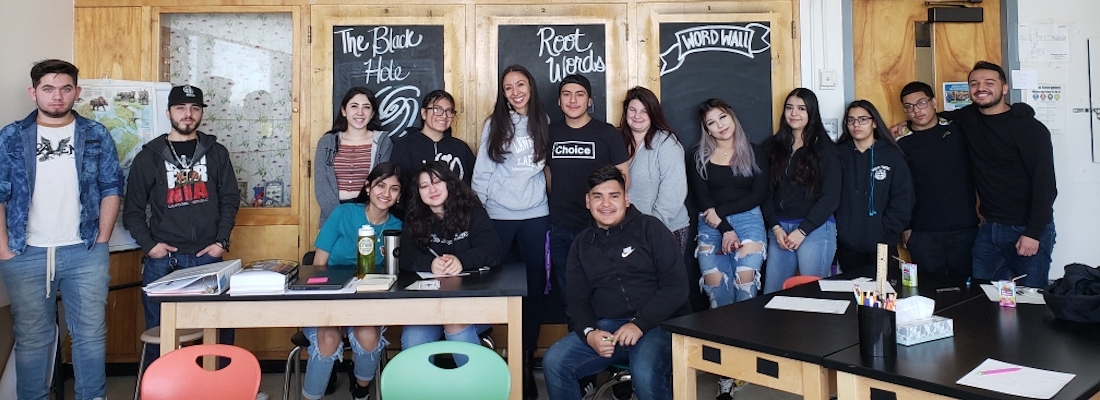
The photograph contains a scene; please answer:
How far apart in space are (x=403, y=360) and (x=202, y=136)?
226cm

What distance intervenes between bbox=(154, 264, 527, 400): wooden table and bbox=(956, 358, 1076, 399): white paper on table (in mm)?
1377

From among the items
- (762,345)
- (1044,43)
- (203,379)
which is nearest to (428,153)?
(203,379)

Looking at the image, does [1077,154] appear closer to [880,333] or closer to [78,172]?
[880,333]

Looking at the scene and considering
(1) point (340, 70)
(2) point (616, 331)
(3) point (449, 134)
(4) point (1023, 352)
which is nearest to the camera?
(4) point (1023, 352)

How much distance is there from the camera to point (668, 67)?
159 inches

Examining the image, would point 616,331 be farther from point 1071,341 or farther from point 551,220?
point 1071,341

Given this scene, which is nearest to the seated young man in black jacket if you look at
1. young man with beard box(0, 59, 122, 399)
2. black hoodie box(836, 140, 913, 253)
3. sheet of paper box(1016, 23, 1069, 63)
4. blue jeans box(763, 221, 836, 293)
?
blue jeans box(763, 221, 836, 293)

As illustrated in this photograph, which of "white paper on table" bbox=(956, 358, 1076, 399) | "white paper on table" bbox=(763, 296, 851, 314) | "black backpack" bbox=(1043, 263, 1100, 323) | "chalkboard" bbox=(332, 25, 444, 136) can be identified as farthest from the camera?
"chalkboard" bbox=(332, 25, 444, 136)

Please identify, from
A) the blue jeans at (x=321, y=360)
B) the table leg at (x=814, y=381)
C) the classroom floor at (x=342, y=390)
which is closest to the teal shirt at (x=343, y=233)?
the blue jeans at (x=321, y=360)

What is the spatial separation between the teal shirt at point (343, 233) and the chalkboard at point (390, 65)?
0.99m

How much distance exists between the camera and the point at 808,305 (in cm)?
227

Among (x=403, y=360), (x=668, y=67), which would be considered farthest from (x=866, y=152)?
(x=403, y=360)

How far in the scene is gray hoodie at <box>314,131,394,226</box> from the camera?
3.61 m

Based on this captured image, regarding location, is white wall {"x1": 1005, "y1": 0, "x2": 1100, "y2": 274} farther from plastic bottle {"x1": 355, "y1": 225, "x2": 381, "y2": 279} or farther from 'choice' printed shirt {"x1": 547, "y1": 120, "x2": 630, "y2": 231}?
plastic bottle {"x1": 355, "y1": 225, "x2": 381, "y2": 279}
